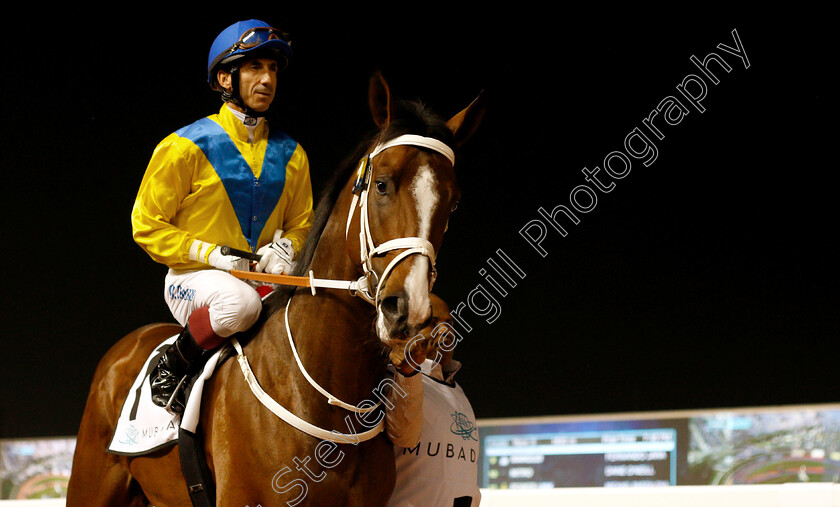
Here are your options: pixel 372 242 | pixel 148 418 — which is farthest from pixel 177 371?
pixel 372 242

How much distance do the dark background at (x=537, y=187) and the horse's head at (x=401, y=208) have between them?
290 centimetres

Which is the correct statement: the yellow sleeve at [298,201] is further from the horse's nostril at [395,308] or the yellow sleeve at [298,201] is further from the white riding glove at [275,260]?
the horse's nostril at [395,308]

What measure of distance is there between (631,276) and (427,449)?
8.70 ft

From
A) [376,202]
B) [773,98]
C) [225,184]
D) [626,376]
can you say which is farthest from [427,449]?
[773,98]

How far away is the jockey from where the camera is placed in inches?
87.1

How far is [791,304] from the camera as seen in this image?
13.7 ft

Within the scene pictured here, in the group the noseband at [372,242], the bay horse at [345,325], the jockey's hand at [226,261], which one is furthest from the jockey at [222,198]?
the noseband at [372,242]

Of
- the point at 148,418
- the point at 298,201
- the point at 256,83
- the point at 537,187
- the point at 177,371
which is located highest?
the point at 537,187

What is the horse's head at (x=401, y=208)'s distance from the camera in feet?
5.23

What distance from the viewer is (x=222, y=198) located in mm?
2432

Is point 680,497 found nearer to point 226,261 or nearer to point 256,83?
point 226,261

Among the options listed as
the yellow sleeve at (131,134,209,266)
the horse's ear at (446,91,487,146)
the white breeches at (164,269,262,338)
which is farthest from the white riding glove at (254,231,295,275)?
the horse's ear at (446,91,487,146)

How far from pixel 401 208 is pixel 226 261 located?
2.42 feet

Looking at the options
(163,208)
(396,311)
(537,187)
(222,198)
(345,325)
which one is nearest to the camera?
(396,311)
